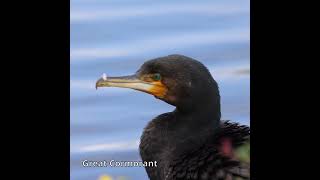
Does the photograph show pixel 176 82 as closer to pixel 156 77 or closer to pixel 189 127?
pixel 156 77

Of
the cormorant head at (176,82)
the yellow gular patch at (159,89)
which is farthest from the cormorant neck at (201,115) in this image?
the yellow gular patch at (159,89)

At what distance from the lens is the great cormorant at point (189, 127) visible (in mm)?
5301

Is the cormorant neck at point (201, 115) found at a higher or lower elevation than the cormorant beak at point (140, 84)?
lower

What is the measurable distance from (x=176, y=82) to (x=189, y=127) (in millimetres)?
251

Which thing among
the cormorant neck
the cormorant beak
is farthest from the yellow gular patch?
the cormorant neck

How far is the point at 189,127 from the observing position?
545 cm

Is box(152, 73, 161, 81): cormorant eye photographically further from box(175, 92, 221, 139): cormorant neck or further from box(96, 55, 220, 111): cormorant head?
box(175, 92, 221, 139): cormorant neck

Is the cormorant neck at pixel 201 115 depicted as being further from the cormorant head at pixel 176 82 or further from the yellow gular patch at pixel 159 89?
the yellow gular patch at pixel 159 89

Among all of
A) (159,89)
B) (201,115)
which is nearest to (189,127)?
(201,115)
